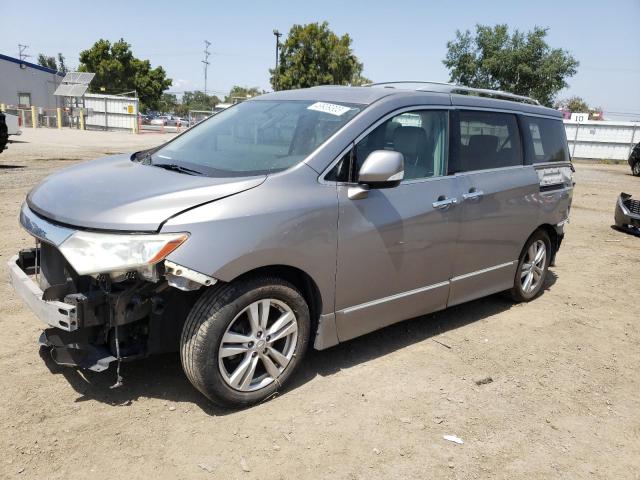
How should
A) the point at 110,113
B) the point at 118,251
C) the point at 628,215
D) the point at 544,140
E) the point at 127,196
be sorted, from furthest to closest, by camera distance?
1. the point at 110,113
2. the point at 628,215
3. the point at 544,140
4. the point at 127,196
5. the point at 118,251

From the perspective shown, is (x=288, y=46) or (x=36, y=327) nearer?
(x=36, y=327)

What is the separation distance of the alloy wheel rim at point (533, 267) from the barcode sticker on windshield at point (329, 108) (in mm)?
2630

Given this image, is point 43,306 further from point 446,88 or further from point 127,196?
point 446,88

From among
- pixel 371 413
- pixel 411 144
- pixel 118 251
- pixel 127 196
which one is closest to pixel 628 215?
pixel 411 144

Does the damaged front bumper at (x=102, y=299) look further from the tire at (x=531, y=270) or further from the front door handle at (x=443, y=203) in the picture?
the tire at (x=531, y=270)

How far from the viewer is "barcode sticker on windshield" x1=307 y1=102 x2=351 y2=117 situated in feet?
12.0

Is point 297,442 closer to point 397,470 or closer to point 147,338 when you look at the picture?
point 397,470

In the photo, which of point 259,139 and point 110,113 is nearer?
point 259,139

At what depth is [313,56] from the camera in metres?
37.8

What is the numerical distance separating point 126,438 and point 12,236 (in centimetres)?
458

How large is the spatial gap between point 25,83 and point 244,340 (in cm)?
5279

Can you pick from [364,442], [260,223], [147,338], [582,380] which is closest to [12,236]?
[147,338]

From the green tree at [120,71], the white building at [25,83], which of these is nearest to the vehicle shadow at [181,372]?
the white building at [25,83]

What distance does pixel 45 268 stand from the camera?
3230 millimetres
